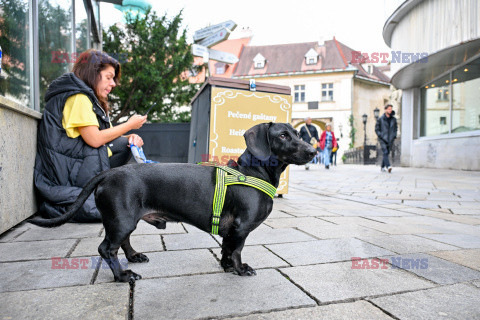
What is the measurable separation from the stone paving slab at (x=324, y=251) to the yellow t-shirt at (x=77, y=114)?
2.03m

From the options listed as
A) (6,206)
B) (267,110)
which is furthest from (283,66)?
(6,206)

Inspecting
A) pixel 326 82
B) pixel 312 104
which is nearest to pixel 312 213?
pixel 312 104

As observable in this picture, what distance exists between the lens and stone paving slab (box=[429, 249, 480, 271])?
2.14 m

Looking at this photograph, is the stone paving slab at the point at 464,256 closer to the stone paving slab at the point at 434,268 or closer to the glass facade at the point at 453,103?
the stone paving slab at the point at 434,268

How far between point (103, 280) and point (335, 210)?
10.1 ft

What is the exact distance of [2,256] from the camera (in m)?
2.15

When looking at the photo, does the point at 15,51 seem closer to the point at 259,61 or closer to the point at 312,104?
the point at 312,104

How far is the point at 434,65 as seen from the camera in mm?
11062

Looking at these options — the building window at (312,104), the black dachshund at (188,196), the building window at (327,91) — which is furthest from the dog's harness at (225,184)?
the building window at (327,91)

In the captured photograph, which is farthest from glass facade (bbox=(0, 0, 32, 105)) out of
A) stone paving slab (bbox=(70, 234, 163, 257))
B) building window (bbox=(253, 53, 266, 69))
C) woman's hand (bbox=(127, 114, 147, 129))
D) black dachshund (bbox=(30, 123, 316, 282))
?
building window (bbox=(253, 53, 266, 69))

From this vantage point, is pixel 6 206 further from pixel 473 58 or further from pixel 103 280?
pixel 473 58

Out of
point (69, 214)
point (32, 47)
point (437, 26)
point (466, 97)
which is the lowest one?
point (69, 214)

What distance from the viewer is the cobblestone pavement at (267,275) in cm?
146

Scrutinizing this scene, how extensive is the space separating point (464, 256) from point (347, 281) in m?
1.12
